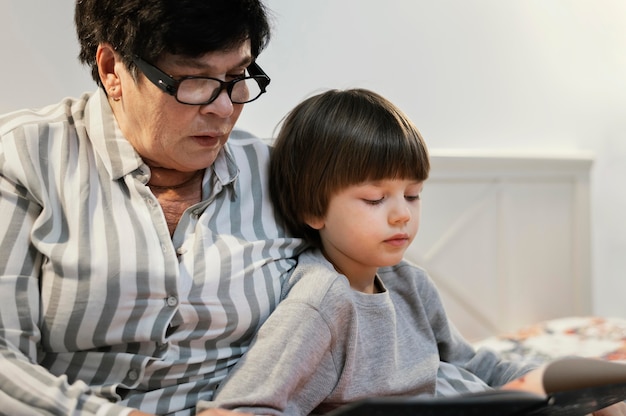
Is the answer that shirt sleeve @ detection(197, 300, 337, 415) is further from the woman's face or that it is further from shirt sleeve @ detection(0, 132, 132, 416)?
the woman's face

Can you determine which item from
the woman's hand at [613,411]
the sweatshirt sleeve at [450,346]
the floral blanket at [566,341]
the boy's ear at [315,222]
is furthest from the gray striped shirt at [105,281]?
the floral blanket at [566,341]

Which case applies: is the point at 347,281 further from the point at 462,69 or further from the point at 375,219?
the point at 462,69

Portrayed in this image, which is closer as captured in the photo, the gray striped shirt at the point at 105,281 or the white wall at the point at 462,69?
the gray striped shirt at the point at 105,281

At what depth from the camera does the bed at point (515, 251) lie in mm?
2547

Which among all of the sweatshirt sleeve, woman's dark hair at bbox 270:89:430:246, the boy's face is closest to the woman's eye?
woman's dark hair at bbox 270:89:430:246

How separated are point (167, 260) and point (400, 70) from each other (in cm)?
146

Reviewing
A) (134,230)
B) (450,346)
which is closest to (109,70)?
(134,230)

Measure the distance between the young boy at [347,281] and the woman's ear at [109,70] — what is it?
338 mm

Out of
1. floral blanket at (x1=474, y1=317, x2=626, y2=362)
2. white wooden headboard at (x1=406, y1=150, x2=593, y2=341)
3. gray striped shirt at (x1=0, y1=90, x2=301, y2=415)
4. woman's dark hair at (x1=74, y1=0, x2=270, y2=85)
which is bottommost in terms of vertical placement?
floral blanket at (x1=474, y1=317, x2=626, y2=362)

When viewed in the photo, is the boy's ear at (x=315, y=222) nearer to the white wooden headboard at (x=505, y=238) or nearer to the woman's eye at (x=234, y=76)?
the woman's eye at (x=234, y=76)

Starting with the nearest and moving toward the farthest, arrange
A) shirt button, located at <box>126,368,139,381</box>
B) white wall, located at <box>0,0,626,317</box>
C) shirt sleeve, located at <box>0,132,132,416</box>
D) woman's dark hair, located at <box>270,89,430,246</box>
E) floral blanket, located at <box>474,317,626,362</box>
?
shirt sleeve, located at <box>0,132,132,416</box> → shirt button, located at <box>126,368,139,381</box> → woman's dark hair, located at <box>270,89,430,246</box> → white wall, located at <box>0,0,626,317</box> → floral blanket, located at <box>474,317,626,362</box>

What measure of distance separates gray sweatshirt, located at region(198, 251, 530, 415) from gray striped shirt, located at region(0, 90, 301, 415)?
0.24ft

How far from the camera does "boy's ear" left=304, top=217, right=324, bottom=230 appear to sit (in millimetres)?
1515

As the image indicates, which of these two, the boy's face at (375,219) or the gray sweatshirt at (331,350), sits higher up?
the boy's face at (375,219)
